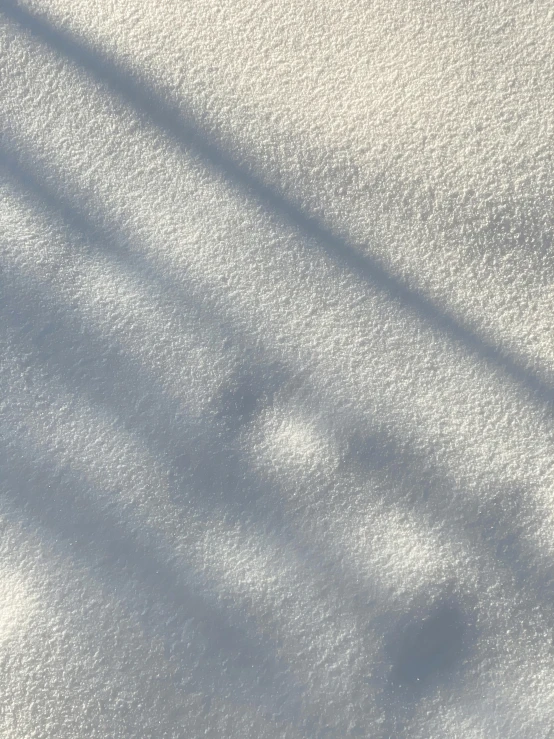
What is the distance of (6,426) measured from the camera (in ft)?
3.69

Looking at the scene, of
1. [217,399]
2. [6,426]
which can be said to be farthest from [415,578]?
[6,426]

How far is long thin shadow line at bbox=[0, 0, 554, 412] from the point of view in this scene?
108 centimetres

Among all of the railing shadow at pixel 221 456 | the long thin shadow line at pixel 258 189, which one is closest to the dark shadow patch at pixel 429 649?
the railing shadow at pixel 221 456

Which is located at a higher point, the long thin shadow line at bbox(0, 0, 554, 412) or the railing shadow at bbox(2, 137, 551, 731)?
the long thin shadow line at bbox(0, 0, 554, 412)

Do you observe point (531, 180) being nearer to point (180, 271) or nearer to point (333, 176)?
point (333, 176)

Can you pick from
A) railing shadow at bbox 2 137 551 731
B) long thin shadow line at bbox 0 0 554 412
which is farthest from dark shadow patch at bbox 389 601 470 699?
long thin shadow line at bbox 0 0 554 412

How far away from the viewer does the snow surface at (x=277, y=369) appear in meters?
0.97

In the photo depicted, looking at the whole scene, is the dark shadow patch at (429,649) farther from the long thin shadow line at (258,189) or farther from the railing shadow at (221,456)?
the long thin shadow line at (258,189)

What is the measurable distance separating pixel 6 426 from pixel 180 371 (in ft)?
0.91

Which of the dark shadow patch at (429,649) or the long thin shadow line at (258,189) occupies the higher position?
the long thin shadow line at (258,189)

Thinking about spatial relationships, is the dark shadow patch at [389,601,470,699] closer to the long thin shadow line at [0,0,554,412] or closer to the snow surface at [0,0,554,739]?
the snow surface at [0,0,554,739]

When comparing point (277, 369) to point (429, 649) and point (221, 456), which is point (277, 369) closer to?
point (221, 456)

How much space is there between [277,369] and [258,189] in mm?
300

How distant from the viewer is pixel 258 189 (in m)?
1.19
